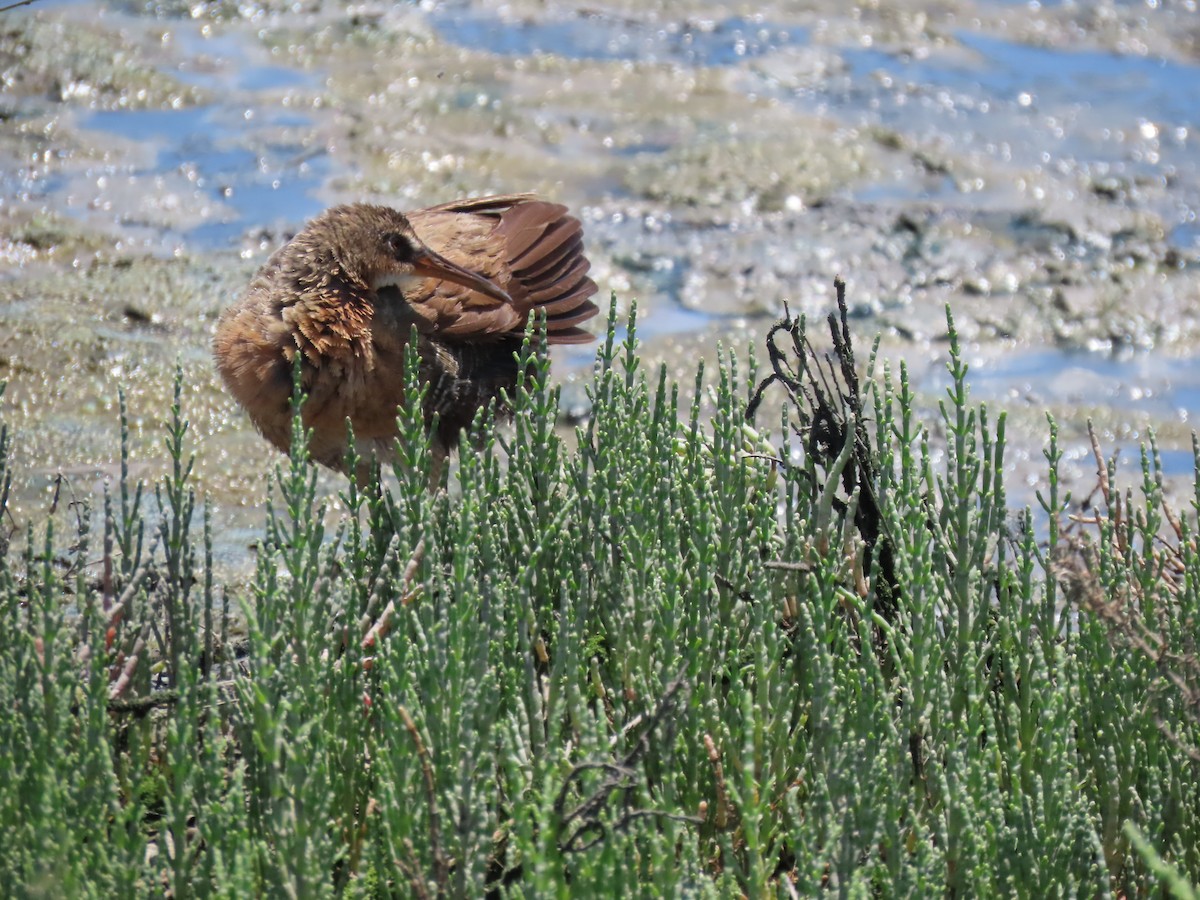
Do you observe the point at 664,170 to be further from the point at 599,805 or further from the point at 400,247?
the point at 599,805

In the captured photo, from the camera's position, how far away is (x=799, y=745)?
2941 mm

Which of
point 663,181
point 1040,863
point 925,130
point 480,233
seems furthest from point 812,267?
point 1040,863

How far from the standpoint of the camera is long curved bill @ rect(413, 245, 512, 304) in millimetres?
4617

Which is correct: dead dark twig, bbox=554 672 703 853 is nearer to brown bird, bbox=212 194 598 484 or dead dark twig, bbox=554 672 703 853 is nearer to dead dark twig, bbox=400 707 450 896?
dead dark twig, bbox=400 707 450 896

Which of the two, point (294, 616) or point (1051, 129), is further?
point (1051, 129)

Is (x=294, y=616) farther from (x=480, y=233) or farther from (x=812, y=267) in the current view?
(x=812, y=267)

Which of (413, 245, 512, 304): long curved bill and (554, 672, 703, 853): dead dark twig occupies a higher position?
(413, 245, 512, 304): long curved bill

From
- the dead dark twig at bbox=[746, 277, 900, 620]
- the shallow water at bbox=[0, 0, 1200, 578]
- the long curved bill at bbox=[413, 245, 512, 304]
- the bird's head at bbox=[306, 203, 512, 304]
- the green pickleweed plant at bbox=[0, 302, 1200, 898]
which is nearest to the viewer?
the green pickleweed plant at bbox=[0, 302, 1200, 898]

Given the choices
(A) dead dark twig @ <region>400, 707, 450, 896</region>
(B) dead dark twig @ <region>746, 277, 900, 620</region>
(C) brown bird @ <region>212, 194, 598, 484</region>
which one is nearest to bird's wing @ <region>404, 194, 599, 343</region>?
(C) brown bird @ <region>212, 194, 598, 484</region>

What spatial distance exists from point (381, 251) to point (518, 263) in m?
0.60

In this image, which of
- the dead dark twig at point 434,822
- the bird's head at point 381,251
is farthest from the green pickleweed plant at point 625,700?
the bird's head at point 381,251

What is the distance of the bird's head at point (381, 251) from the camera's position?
4.48 metres

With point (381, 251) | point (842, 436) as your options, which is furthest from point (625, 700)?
point (381, 251)

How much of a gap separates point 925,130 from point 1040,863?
7173 mm
